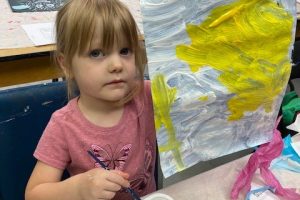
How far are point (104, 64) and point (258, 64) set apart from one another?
0.89 feet

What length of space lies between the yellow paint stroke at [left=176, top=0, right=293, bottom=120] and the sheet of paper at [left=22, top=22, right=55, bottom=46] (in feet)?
2.84

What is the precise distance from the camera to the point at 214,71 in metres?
0.60

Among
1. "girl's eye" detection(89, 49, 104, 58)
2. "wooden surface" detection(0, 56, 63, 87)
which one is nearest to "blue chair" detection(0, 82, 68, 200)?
"girl's eye" detection(89, 49, 104, 58)

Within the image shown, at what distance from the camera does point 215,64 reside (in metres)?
0.60

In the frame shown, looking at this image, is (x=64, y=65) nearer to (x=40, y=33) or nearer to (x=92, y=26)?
(x=92, y=26)

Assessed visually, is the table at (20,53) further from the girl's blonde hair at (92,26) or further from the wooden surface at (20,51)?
the girl's blonde hair at (92,26)

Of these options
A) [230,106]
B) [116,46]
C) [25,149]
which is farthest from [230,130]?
[25,149]

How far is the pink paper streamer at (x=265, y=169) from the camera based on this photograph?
2.20ft

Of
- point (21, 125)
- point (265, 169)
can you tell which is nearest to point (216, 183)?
point (265, 169)

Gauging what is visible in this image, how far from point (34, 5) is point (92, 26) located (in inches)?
45.3

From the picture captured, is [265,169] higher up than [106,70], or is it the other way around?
[106,70]

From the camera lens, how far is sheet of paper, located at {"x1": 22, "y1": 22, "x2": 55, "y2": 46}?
1348 mm

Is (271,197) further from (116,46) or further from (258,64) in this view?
(116,46)

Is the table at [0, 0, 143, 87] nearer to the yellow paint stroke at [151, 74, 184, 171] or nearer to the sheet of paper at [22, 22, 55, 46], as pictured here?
the sheet of paper at [22, 22, 55, 46]
